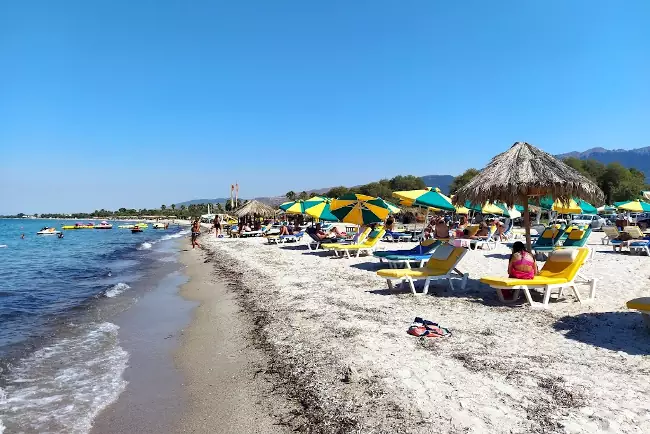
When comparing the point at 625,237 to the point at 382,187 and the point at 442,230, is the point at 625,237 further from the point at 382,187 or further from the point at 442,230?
the point at 382,187

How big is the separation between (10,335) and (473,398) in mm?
7487

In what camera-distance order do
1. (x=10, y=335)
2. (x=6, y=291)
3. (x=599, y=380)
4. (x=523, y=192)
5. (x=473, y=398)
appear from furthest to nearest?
(x=6, y=291) < (x=523, y=192) < (x=10, y=335) < (x=599, y=380) < (x=473, y=398)

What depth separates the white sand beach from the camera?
3.42m

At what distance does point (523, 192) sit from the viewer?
26.8 feet

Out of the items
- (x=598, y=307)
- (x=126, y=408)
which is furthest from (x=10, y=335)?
(x=598, y=307)

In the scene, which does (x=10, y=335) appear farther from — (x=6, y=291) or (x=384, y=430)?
(x=384, y=430)

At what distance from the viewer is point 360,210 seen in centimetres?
1365

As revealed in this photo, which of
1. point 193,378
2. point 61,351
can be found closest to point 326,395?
point 193,378

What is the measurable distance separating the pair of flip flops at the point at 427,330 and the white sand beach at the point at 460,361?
0.44 feet

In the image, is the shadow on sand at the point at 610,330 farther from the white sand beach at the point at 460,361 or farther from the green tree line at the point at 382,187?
the green tree line at the point at 382,187

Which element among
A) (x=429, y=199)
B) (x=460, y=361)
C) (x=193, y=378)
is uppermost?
(x=429, y=199)

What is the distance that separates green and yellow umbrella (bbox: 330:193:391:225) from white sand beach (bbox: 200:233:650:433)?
16.5 feet

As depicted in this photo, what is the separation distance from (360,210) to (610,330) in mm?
8679

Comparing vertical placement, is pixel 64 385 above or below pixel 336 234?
below
